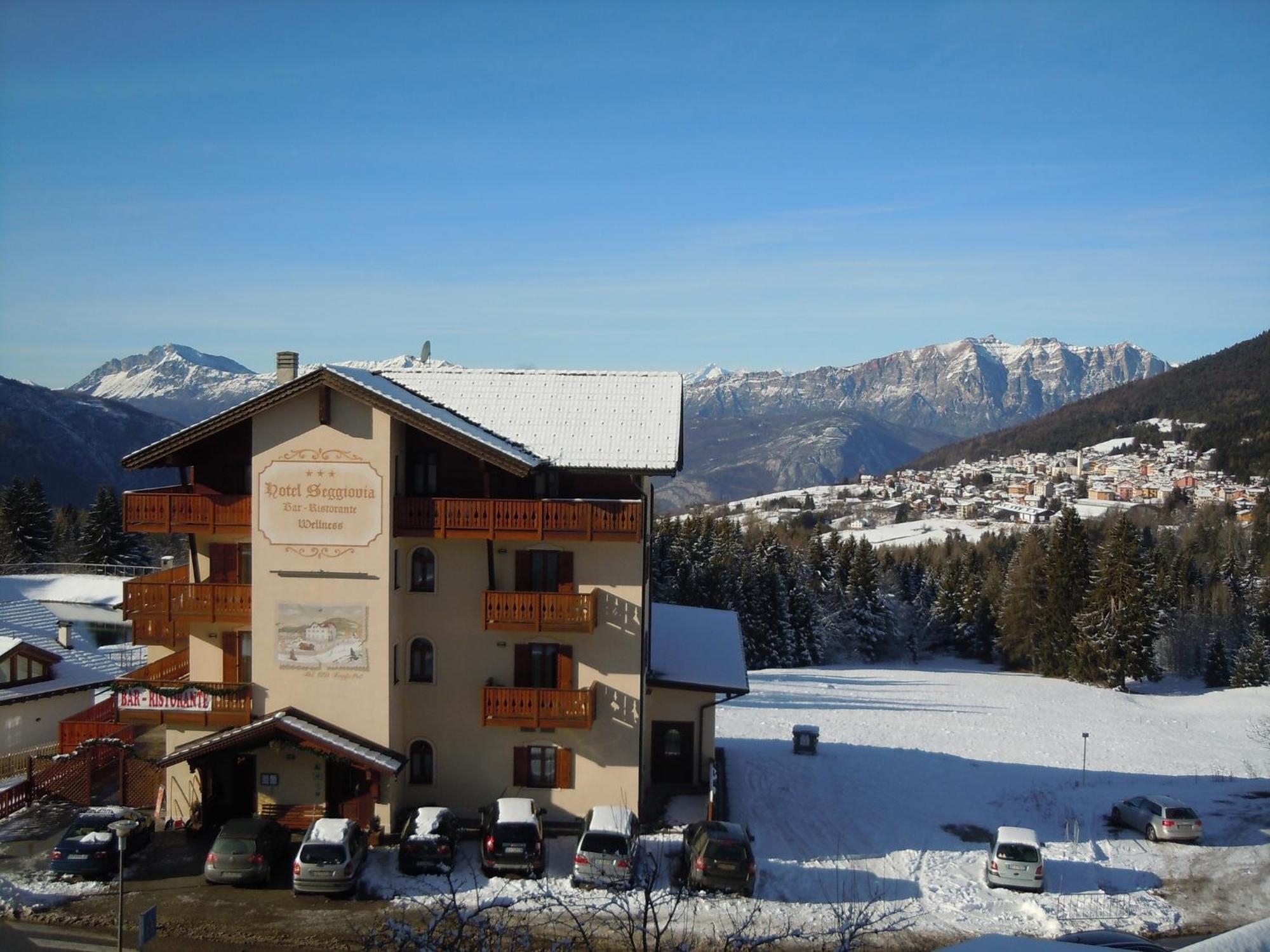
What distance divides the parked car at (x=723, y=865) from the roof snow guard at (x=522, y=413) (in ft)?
28.9

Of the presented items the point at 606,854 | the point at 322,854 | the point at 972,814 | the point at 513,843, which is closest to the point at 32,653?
the point at 322,854

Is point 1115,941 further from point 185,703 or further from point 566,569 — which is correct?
point 185,703

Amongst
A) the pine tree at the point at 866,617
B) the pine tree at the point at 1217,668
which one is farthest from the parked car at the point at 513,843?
the pine tree at the point at 1217,668

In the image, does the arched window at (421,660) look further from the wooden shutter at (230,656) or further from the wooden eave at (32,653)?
the wooden eave at (32,653)

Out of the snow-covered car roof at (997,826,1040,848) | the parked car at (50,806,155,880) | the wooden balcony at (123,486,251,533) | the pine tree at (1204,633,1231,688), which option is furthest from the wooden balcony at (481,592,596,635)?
the pine tree at (1204,633,1231,688)

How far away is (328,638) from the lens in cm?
2403

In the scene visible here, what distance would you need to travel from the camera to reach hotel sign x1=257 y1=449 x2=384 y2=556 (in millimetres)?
23891

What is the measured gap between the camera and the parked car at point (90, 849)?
20812mm

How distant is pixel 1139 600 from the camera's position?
68.6 meters

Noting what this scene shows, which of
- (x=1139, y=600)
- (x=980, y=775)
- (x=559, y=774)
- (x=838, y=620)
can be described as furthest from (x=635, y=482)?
(x=838, y=620)

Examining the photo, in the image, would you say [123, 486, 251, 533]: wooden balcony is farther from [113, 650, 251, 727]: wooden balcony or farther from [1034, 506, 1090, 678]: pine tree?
[1034, 506, 1090, 678]: pine tree

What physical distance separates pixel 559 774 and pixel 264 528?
9.68m

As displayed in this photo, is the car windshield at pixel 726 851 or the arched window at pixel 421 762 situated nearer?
the car windshield at pixel 726 851

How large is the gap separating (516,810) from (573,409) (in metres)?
10.8
